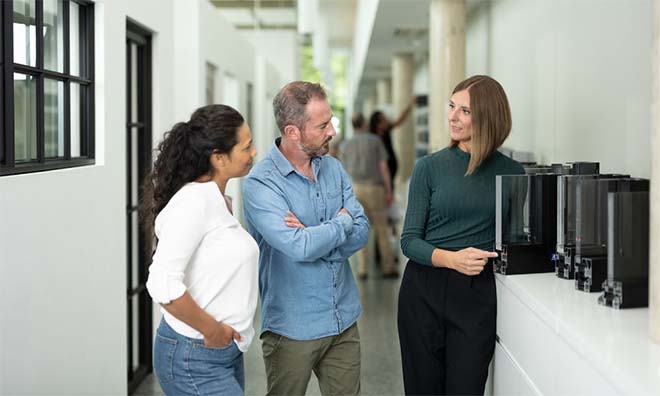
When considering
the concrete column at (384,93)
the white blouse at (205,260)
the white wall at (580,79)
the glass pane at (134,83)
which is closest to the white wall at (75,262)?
the glass pane at (134,83)

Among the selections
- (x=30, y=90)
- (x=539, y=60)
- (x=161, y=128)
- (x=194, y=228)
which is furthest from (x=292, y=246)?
(x=539, y=60)

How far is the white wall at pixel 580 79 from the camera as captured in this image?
382 cm

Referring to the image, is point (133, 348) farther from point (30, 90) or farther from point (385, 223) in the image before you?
point (385, 223)

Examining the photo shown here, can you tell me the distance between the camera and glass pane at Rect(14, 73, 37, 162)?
11.6 feet

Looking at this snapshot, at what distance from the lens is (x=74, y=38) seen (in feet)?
13.8

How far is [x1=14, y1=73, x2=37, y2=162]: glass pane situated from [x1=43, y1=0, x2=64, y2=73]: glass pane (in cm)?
24

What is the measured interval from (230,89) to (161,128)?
4915mm

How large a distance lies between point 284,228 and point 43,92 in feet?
4.95

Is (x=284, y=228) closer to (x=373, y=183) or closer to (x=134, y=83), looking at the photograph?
(x=134, y=83)

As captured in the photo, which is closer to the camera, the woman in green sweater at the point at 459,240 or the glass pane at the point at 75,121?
the woman in green sweater at the point at 459,240

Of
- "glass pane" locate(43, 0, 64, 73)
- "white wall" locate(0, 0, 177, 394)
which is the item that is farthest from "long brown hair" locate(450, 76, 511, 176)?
"glass pane" locate(43, 0, 64, 73)

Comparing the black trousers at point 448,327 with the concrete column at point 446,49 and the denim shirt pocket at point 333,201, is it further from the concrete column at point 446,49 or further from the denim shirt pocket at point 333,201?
the concrete column at point 446,49

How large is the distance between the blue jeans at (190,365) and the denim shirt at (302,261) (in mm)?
480

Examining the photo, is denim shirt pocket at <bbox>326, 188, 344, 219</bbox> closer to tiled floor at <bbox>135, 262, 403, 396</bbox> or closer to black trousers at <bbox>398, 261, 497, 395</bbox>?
black trousers at <bbox>398, 261, 497, 395</bbox>
